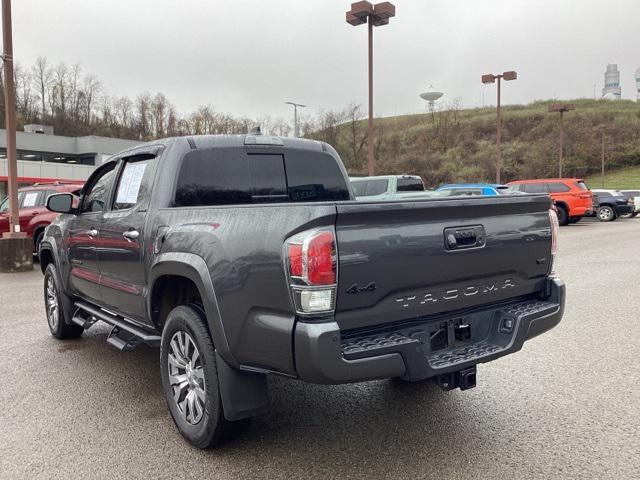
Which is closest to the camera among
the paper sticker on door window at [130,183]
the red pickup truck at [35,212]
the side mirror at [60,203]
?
the paper sticker on door window at [130,183]

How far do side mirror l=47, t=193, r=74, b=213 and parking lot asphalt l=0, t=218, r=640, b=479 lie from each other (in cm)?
141

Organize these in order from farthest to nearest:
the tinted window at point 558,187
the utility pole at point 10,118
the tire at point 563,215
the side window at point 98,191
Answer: the tire at point 563,215 < the tinted window at point 558,187 < the utility pole at point 10,118 < the side window at point 98,191

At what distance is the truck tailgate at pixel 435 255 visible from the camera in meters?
2.70

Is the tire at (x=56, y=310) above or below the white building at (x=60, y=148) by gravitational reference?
below

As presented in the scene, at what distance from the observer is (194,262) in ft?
10.4

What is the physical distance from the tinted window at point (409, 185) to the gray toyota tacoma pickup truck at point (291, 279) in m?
13.2

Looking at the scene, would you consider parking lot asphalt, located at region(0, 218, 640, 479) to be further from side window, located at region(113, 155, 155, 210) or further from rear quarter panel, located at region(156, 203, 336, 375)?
side window, located at region(113, 155, 155, 210)

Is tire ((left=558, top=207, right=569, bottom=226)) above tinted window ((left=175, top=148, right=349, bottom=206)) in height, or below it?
below

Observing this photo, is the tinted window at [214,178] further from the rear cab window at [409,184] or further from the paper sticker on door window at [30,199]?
the rear cab window at [409,184]

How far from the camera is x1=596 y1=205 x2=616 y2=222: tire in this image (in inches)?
1014

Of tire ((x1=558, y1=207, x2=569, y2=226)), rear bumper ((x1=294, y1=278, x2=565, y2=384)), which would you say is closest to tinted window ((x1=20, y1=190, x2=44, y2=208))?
rear bumper ((x1=294, y1=278, x2=565, y2=384))

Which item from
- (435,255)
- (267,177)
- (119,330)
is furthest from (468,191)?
(435,255)

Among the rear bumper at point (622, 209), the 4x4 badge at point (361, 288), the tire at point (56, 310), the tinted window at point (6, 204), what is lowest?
the tire at point (56, 310)

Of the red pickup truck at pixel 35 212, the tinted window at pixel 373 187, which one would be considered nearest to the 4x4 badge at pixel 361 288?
the red pickup truck at pixel 35 212
